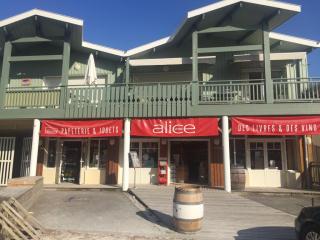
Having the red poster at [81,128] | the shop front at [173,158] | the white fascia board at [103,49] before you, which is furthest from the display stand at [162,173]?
the white fascia board at [103,49]

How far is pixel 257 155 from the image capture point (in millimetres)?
15289

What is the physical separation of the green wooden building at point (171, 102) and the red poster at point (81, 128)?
0.07m

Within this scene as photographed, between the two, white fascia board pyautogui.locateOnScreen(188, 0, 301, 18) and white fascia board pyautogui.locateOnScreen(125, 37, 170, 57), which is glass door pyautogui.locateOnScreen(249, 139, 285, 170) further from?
white fascia board pyautogui.locateOnScreen(125, 37, 170, 57)

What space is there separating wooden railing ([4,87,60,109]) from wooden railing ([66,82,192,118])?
0.68 meters

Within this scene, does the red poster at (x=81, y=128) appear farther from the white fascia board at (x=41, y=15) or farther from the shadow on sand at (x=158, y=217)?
the shadow on sand at (x=158, y=217)

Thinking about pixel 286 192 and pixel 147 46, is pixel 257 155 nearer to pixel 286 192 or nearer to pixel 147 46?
pixel 286 192

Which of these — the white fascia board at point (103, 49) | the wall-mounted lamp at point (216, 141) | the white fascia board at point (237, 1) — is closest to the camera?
the white fascia board at point (237, 1)

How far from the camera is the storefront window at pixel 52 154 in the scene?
16.2 meters

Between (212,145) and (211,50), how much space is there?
4.09 metres

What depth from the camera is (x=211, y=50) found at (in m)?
13.9

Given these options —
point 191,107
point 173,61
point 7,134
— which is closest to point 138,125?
point 191,107

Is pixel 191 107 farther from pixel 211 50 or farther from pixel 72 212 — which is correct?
pixel 72 212

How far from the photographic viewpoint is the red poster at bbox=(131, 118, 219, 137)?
13.5 meters

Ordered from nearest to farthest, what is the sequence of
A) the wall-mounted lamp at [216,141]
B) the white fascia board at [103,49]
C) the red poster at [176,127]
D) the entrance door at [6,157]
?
the red poster at [176,127]
the wall-mounted lamp at [216,141]
the white fascia board at [103,49]
the entrance door at [6,157]
